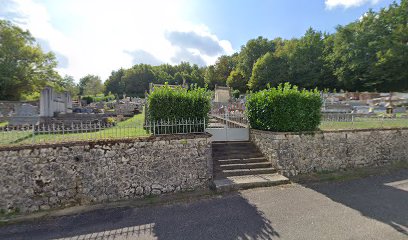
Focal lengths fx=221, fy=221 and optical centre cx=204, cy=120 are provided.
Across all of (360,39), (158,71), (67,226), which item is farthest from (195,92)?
(158,71)

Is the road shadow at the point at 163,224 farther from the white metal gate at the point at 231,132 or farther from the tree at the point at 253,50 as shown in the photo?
the tree at the point at 253,50

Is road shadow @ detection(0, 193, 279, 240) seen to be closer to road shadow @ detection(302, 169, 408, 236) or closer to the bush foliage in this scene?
road shadow @ detection(302, 169, 408, 236)

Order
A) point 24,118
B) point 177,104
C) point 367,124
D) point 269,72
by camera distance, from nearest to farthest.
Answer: point 177,104
point 367,124
point 24,118
point 269,72

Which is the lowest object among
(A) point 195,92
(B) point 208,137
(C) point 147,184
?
(C) point 147,184

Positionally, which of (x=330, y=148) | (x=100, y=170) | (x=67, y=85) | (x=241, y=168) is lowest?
(x=241, y=168)

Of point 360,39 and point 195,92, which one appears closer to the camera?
point 195,92

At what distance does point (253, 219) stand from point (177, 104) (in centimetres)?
425

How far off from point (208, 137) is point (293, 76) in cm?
3764

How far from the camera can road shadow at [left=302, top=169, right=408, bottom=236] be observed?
5.32 metres

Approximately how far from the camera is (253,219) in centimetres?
534

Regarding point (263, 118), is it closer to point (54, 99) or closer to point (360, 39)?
point (54, 99)

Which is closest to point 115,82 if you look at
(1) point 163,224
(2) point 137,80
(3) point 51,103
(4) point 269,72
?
(2) point 137,80

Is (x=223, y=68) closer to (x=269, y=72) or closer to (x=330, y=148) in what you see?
(x=269, y=72)

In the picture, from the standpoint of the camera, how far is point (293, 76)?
132ft
